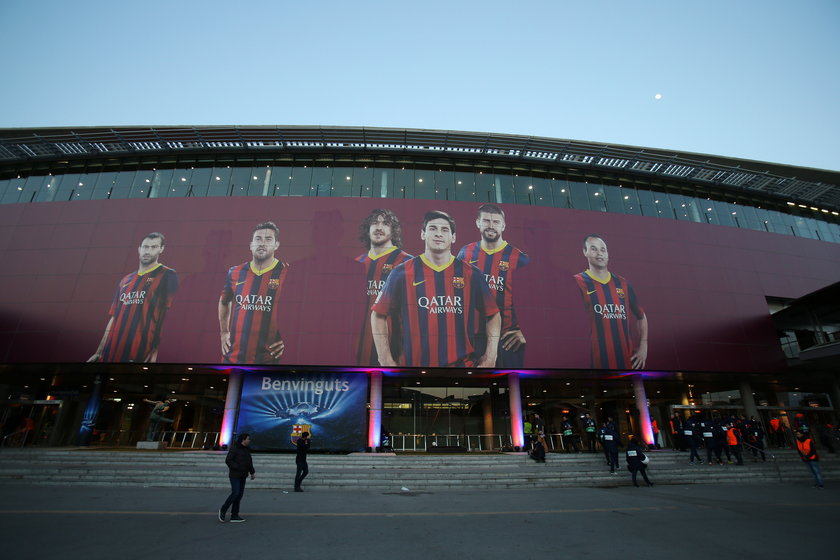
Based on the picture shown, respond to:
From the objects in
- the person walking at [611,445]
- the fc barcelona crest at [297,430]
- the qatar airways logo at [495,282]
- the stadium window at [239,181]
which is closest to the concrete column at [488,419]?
the qatar airways logo at [495,282]

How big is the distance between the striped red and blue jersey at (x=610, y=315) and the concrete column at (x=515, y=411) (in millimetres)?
4312

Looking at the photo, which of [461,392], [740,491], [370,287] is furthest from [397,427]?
[740,491]

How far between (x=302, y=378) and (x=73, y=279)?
13932 mm

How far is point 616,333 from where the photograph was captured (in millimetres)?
22094

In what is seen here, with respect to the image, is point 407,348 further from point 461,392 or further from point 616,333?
point 616,333

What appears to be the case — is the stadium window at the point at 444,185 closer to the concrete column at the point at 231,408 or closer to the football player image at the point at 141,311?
the concrete column at the point at 231,408

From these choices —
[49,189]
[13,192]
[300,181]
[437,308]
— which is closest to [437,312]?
[437,308]

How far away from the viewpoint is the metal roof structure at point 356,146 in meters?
24.5

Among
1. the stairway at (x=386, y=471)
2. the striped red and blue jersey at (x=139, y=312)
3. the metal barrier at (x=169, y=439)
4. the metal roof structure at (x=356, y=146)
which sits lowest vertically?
the stairway at (x=386, y=471)

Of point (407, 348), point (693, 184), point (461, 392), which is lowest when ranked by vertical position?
point (461, 392)

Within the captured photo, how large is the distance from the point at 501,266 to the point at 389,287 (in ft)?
21.1

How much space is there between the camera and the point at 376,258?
72.3 ft

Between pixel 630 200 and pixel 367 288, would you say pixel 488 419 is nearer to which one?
pixel 367 288

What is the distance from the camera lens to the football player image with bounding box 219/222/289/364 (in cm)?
2019
